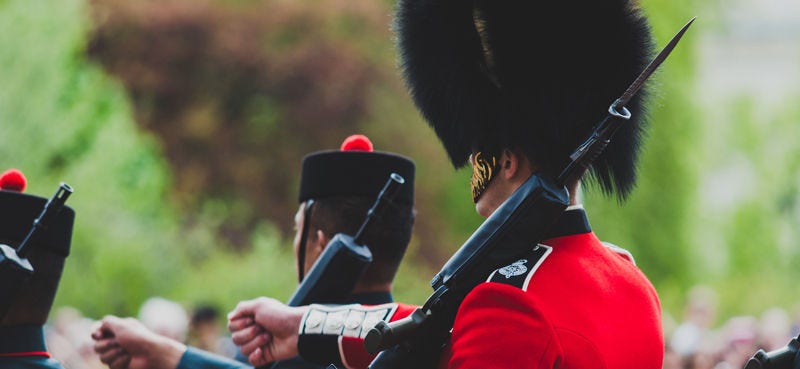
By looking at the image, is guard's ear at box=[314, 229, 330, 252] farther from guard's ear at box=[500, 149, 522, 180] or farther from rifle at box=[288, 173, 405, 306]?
guard's ear at box=[500, 149, 522, 180]

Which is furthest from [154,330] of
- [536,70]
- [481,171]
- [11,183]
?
[536,70]

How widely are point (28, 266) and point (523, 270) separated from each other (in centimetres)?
188

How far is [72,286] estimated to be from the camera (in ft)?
50.9

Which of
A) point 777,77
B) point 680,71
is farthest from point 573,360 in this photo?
point 777,77

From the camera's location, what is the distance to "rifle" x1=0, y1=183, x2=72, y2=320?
4.34 metres

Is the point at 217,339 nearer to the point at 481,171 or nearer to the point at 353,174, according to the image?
the point at 353,174

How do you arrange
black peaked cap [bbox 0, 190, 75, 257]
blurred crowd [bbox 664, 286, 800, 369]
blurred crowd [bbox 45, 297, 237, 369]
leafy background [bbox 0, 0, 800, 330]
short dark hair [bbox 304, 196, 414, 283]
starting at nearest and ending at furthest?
black peaked cap [bbox 0, 190, 75, 257] < short dark hair [bbox 304, 196, 414, 283] < blurred crowd [bbox 664, 286, 800, 369] < blurred crowd [bbox 45, 297, 237, 369] < leafy background [bbox 0, 0, 800, 330]

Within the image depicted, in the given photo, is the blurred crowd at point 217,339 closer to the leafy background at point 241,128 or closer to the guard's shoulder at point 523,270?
the guard's shoulder at point 523,270

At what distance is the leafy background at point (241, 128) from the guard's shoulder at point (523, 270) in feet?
44.5

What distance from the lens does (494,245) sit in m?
3.24

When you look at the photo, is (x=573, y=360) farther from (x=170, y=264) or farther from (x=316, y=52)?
(x=316, y=52)

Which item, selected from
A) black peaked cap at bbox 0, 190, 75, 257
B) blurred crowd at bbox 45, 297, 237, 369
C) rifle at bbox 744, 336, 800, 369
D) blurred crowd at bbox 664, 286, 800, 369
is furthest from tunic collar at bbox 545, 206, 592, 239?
blurred crowd at bbox 45, 297, 237, 369

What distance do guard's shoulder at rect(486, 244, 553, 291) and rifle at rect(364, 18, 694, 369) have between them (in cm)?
2

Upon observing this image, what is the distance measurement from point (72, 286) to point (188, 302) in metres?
1.31
